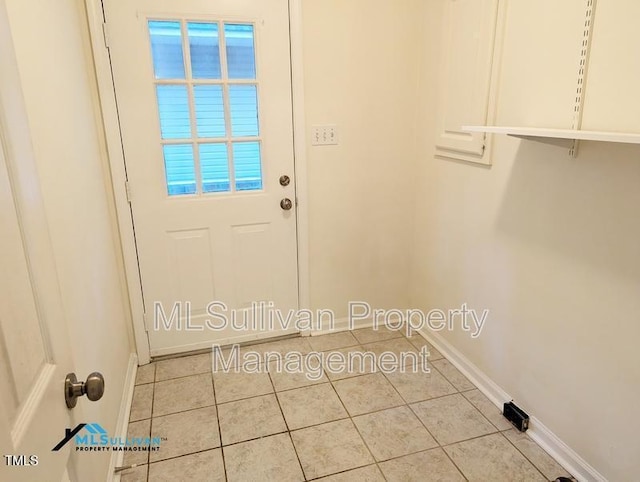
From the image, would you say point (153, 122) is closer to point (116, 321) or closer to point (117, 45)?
point (117, 45)

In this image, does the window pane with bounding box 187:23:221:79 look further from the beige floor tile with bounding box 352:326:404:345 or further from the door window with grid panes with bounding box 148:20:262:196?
the beige floor tile with bounding box 352:326:404:345

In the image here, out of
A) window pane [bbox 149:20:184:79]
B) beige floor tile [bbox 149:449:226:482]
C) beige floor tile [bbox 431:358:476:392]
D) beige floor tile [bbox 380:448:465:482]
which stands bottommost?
beige floor tile [bbox 380:448:465:482]

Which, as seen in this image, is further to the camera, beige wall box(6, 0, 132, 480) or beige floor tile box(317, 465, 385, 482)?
beige floor tile box(317, 465, 385, 482)

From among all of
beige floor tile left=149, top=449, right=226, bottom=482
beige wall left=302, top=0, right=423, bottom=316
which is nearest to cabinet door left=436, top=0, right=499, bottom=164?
beige wall left=302, top=0, right=423, bottom=316

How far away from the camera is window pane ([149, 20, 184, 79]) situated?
2.13 m

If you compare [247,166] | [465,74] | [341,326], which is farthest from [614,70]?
[341,326]

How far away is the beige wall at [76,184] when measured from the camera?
1205 mm

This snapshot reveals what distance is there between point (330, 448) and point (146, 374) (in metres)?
1.19

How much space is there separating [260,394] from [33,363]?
168 centimetres

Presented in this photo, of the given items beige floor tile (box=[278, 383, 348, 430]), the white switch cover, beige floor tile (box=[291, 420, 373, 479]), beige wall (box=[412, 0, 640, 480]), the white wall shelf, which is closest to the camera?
the white wall shelf

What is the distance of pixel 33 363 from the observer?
68 cm

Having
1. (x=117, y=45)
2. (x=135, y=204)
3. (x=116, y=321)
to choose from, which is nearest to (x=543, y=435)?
(x=116, y=321)

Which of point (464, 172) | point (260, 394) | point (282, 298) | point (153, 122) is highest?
point (153, 122)

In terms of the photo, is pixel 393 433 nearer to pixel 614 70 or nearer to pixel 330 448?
pixel 330 448
